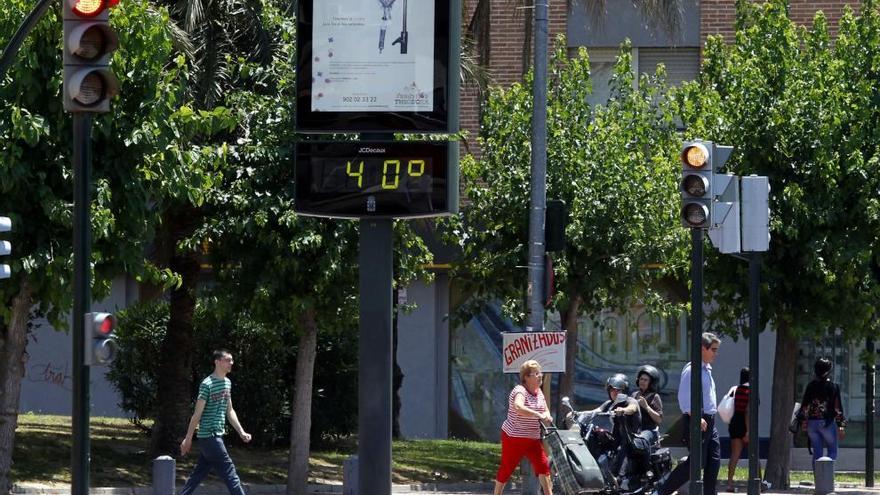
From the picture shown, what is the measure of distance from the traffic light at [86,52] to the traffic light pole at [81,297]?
29 cm

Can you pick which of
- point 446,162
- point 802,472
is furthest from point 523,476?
point 802,472

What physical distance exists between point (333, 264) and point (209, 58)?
3566 millimetres

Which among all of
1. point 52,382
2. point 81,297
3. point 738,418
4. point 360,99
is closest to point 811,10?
point 738,418

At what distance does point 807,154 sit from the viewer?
20188mm

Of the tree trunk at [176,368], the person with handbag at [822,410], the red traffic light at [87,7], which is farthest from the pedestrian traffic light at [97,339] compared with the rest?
the person with handbag at [822,410]

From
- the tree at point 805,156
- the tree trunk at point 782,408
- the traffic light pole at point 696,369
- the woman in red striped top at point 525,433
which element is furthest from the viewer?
the tree trunk at point 782,408

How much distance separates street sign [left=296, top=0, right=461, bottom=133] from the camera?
43.4ft

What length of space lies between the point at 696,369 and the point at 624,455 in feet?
8.07

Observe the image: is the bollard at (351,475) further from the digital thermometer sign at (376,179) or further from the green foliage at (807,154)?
the green foliage at (807,154)

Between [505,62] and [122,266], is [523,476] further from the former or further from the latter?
[505,62]

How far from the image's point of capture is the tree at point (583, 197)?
2016 centimetres

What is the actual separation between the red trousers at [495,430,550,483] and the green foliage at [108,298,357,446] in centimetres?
618

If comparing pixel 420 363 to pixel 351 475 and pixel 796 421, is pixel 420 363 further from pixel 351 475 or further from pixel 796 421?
pixel 351 475

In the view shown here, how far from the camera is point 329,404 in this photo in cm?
2205
